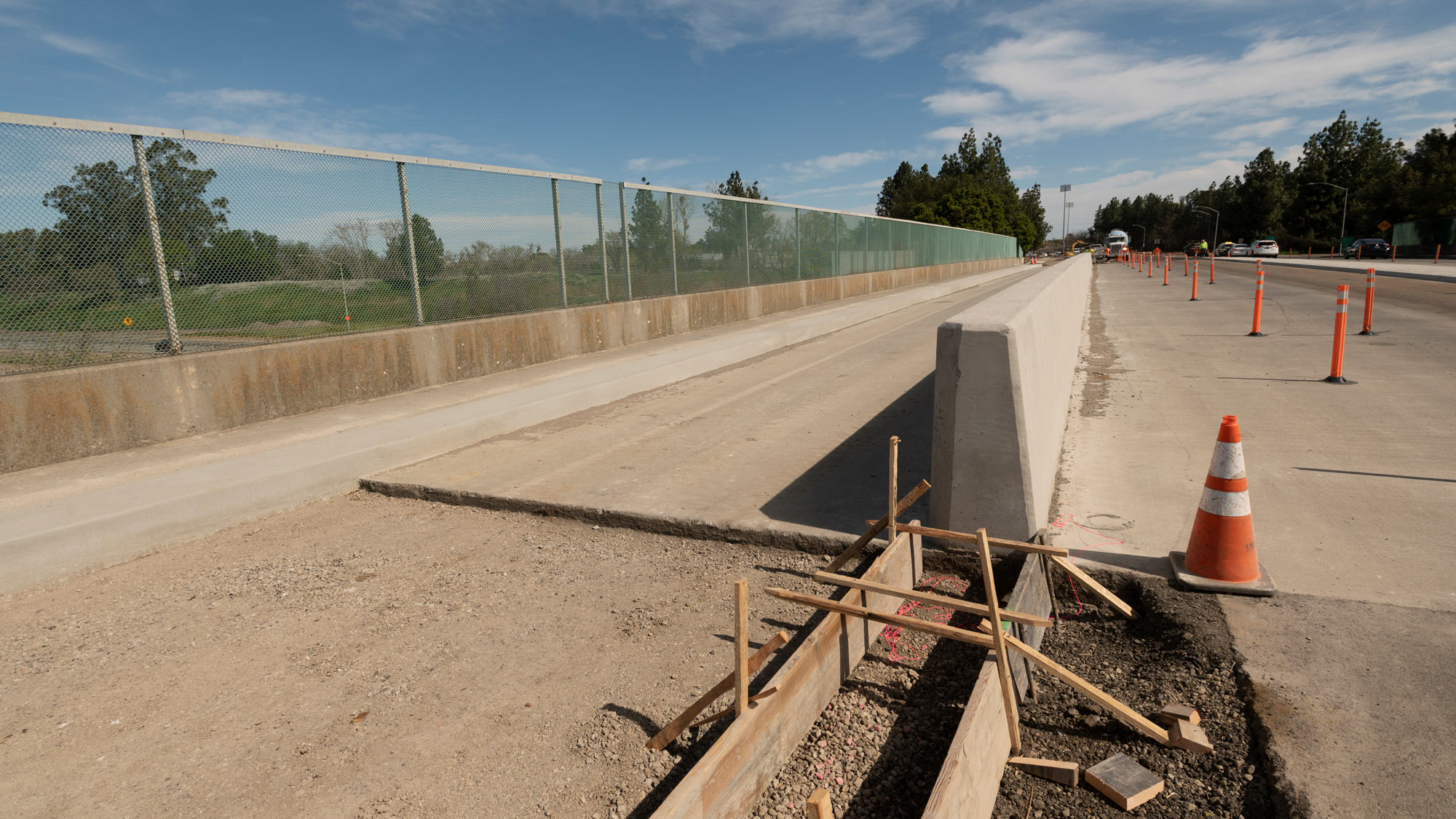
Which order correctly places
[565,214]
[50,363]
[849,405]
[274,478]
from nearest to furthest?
[274,478] → [50,363] → [849,405] → [565,214]

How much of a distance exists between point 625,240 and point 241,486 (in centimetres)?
824

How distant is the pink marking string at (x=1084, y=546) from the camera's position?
391 centimetres

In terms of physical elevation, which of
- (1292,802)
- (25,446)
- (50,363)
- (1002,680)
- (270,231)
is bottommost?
(1292,802)

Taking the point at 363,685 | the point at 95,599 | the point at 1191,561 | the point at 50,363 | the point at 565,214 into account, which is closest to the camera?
the point at 363,685

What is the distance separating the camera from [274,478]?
5434 millimetres

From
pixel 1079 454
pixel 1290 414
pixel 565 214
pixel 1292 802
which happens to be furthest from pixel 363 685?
pixel 565 214

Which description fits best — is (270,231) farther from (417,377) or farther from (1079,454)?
(1079,454)

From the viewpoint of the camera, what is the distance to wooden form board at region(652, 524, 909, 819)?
219 centimetres

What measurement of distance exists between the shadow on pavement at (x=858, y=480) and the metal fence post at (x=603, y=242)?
5.99 metres

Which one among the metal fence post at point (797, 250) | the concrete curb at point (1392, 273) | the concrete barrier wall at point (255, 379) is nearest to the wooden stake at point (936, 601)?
the concrete barrier wall at point (255, 379)

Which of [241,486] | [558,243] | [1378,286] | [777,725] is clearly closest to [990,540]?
[777,725]

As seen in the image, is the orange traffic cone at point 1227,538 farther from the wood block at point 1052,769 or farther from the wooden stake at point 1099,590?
the wood block at point 1052,769

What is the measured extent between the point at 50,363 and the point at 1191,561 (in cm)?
770

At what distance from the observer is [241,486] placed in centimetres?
523
